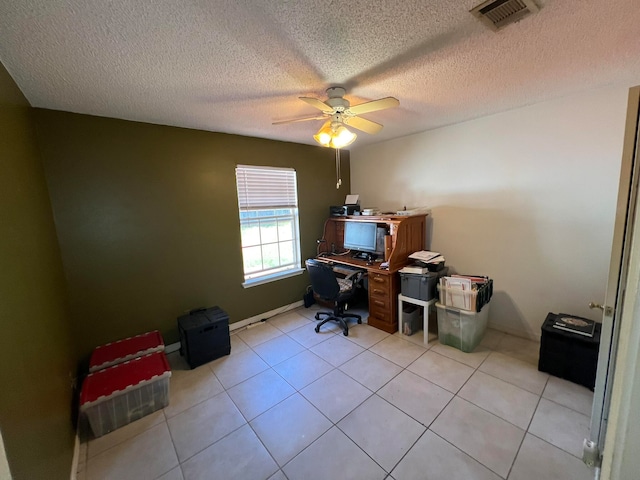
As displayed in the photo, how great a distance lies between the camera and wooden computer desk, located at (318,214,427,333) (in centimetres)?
294

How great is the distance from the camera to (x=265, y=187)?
333 cm

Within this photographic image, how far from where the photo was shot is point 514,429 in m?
1.70

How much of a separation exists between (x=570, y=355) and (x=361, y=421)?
175 centimetres

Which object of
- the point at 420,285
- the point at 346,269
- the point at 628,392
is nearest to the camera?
the point at 628,392

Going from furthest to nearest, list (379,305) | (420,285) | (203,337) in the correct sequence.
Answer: (379,305)
(420,285)
(203,337)

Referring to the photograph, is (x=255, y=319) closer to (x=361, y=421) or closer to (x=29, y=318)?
(x=361, y=421)

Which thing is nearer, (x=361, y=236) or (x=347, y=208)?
(x=361, y=236)

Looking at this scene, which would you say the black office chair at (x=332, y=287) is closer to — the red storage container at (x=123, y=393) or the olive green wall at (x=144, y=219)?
the olive green wall at (x=144, y=219)

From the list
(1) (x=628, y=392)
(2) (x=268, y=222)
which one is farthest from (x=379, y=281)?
(1) (x=628, y=392)

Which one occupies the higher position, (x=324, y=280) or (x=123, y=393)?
(x=324, y=280)

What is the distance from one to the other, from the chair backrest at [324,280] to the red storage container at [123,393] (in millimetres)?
1593

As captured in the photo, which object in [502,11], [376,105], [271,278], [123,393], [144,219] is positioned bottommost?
[123,393]

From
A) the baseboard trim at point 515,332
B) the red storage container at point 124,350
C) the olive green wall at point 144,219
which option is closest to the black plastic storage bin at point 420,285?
the baseboard trim at point 515,332

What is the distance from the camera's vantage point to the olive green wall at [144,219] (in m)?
2.18
